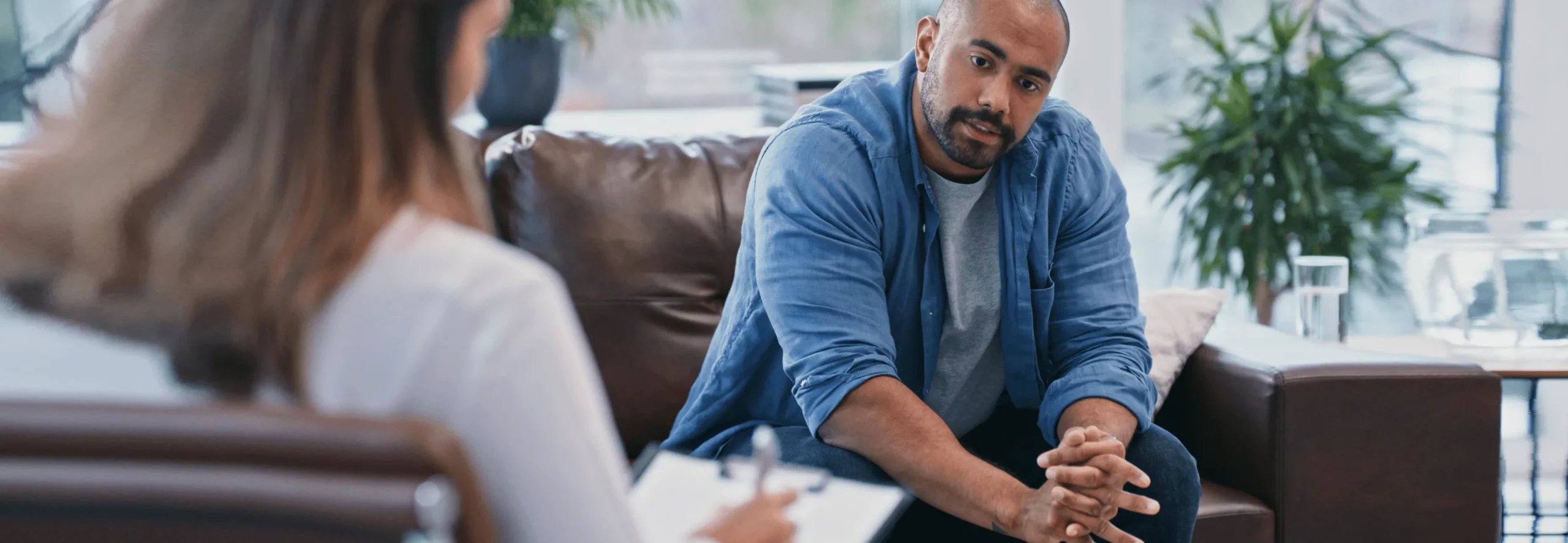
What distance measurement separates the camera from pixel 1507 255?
217 cm

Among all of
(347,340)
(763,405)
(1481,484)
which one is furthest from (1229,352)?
(347,340)

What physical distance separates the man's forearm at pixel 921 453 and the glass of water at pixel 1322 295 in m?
0.92

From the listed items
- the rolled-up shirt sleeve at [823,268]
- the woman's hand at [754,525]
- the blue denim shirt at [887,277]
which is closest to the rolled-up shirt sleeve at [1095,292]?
the blue denim shirt at [887,277]

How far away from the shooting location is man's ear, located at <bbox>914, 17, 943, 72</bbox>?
184 centimetres

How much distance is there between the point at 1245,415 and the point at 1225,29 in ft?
4.90

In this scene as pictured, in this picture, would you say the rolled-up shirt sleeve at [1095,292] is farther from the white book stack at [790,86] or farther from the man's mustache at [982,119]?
the white book stack at [790,86]

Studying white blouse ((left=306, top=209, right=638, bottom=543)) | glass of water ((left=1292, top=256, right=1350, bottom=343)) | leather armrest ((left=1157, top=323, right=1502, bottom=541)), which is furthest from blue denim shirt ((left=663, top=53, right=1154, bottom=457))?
white blouse ((left=306, top=209, right=638, bottom=543))

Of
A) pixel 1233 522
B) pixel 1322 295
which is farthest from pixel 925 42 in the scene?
pixel 1322 295

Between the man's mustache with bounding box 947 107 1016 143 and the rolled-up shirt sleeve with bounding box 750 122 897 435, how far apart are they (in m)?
0.13

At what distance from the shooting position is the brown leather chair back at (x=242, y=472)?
52cm

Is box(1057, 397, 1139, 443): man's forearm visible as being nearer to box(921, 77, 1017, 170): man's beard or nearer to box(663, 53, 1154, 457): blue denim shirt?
box(663, 53, 1154, 457): blue denim shirt

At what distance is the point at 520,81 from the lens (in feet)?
8.84

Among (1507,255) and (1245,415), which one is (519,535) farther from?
(1507,255)

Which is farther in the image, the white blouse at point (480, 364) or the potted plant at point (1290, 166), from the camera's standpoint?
the potted plant at point (1290, 166)
